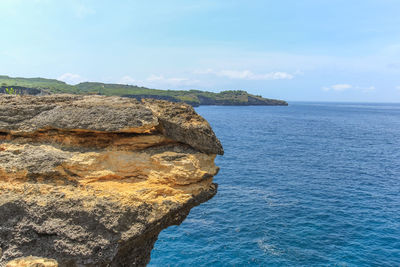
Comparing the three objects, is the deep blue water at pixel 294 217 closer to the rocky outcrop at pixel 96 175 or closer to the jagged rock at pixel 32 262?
the rocky outcrop at pixel 96 175

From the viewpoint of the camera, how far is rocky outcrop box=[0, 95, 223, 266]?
33.9 ft

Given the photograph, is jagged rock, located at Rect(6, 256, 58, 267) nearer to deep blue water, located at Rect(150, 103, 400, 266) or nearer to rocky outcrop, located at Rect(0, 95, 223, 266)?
rocky outcrop, located at Rect(0, 95, 223, 266)

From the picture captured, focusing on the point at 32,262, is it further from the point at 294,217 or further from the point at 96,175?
the point at 294,217

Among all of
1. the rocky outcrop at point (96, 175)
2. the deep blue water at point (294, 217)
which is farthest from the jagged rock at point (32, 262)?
the deep blue water at point (294, 217)

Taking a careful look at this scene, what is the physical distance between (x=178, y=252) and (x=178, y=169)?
1792 cm

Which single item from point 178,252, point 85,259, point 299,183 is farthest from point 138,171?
point 299,183

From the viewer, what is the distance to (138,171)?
39.5 ft

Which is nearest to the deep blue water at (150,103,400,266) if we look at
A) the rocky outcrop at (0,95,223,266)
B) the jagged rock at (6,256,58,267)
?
the rocky outcrop at (0,95,223,266)

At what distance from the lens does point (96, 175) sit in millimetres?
11469

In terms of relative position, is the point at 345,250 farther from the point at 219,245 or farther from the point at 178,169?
the point at 178,169

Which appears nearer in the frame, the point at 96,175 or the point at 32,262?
the point at 32,262

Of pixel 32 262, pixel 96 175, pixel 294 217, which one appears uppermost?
pixel 96 175

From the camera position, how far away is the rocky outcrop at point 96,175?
10320 millimetres

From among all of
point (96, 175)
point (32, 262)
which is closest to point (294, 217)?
point (96, 175)
